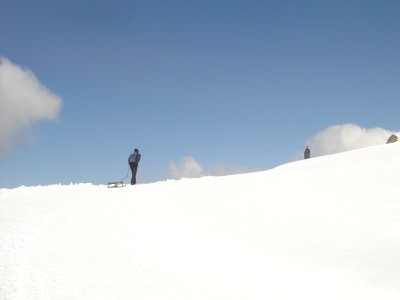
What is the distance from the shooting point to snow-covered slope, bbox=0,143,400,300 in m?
9.04

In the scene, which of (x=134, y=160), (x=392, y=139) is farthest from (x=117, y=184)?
(x=392, y=139)

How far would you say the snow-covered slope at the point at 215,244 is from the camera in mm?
9039

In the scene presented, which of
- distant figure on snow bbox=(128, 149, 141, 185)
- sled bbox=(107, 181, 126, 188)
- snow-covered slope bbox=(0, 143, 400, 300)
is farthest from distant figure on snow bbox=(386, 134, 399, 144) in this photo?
sled bbox=(107, 181, 126, 188)

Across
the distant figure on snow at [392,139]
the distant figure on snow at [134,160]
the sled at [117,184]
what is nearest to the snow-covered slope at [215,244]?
the sled at [117,184]

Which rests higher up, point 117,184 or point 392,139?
point 392,139

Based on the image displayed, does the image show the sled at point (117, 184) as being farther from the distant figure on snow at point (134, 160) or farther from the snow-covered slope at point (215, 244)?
the snow-covered slope at point (215, 244)

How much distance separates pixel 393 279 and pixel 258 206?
276 inches

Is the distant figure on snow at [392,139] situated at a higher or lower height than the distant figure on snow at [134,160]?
higher

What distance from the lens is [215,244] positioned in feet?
36.9

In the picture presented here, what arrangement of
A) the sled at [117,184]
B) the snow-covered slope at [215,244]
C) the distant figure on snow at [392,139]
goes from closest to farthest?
the snow-covered slope at [215,244] < the sled at [117,184] < the distant figure on snow at [392,139]

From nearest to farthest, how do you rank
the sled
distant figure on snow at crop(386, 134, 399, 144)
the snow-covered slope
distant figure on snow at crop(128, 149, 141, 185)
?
the snow-covered slope < the sled < distant figure on snow at crop(128, 149, 141, 185) < distant figure on snow at crop(386, 134, 399, 144)

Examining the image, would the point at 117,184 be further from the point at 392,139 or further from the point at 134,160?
the point at 392,139

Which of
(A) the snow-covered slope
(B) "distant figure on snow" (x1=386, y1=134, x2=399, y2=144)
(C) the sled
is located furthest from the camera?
(B) "distant figure on snow" (x1=386, y1=134, x2=399, y2=144)

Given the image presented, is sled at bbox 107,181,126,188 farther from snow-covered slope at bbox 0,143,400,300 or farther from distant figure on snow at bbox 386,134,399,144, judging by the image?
distant figure on snow at bbox 386,134,399,144
